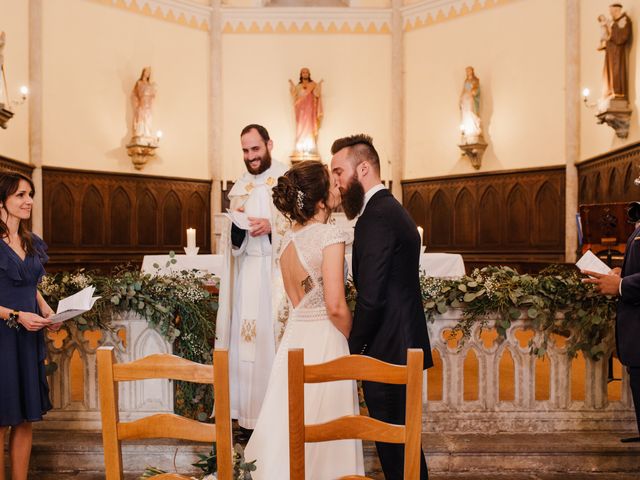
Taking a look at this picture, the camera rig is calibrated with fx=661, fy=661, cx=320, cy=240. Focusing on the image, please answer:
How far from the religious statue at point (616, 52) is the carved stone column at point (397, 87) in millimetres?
4652

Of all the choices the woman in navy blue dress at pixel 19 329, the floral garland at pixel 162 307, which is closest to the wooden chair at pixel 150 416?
the woman in navy blue dress at pixel 19 329

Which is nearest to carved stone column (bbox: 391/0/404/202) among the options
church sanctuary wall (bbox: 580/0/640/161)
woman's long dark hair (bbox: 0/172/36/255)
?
church sanctuary wall (bbox: 580/0/640/161)

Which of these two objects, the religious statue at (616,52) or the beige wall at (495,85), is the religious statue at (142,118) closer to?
the beige wall at (495,85)

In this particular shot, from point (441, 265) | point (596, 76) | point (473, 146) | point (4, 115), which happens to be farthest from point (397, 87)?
point (4, 115)

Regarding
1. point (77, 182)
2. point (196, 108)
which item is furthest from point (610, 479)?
point (196, 108)

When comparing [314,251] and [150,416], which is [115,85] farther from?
[150,416]

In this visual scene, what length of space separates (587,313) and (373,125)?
31.6 ft

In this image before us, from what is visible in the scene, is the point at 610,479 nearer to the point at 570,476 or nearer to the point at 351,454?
the point at 570,476

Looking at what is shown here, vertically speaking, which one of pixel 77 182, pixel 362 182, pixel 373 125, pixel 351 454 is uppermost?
pixel 373 125

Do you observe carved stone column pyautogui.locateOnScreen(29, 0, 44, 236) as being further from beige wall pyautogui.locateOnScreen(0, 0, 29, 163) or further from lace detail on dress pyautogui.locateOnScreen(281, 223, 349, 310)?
lace detail on dress pyautogui.locateOnScreen(281, 223, 349, 310)

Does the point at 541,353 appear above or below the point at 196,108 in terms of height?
below

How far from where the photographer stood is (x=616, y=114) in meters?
8.69

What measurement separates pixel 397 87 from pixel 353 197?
10603mm

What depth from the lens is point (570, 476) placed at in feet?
12.6
